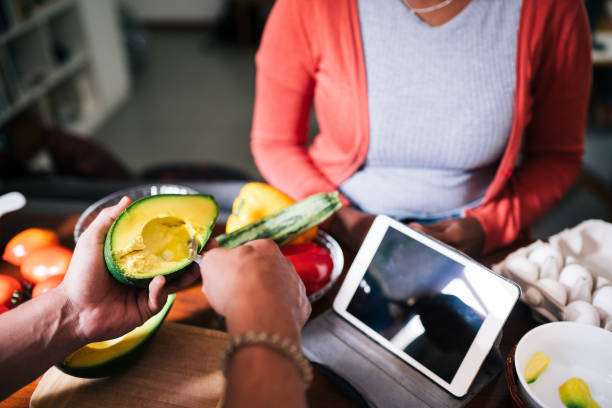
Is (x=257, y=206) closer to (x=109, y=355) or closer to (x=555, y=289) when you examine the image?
(x=109, y=355)

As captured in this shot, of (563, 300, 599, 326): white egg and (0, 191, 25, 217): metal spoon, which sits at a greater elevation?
(0, 191, 25, 217): metal spoon

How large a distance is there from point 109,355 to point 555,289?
684mm

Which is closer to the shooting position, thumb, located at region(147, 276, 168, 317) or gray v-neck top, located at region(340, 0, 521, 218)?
thumb, located at region(147, 276, 168, 317)

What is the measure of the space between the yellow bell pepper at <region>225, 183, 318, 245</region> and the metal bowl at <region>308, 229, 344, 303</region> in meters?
0.02

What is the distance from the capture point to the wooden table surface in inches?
25.5

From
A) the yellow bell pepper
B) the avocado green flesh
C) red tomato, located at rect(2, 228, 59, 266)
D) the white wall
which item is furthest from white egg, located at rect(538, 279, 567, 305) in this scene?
the white wall

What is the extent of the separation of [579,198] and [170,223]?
248cm

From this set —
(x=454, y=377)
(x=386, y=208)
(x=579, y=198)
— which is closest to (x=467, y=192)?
(x=386, y=208)

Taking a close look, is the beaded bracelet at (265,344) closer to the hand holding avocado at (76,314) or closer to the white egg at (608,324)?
the hand holding avocado at (76,314)

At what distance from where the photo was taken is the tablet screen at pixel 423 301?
2.11 ft

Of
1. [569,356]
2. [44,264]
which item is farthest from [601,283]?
[44,264]

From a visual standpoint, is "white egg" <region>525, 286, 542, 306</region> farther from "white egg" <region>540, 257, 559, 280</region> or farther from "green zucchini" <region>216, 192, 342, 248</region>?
"green zucchini" <region>216, 192, 342, 248</region>

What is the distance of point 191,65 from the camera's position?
4637mm

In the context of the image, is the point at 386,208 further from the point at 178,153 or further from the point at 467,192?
the point at 178,153
